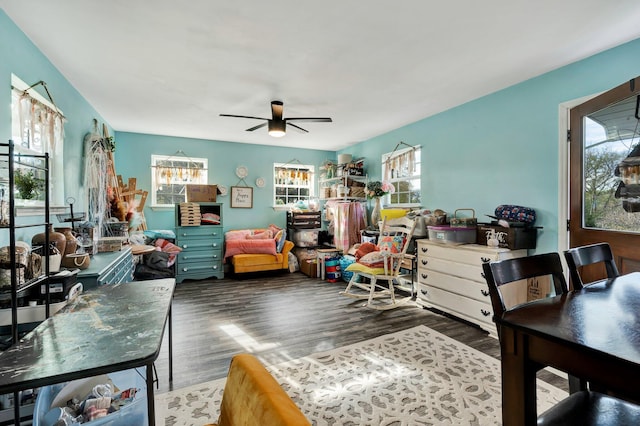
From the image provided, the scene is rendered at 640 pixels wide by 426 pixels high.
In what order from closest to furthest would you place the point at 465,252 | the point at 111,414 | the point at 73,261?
the point at 111,414 → the point at 73,261 → the point at 465,252

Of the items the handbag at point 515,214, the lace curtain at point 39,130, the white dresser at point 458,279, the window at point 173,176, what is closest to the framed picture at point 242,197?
the window at point 173,176

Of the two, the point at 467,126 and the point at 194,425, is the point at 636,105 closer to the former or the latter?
the point at 467,126

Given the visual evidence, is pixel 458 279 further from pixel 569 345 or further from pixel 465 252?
pixel 569 345

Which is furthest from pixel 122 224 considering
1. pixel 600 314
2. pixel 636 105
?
pixel 636 105

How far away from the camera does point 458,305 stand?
3.27m

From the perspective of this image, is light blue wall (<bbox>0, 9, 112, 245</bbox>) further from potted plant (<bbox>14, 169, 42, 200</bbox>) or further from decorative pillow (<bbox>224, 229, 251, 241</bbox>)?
decorative pillow (<bbox>224, 229, 251, 241</bbox>)

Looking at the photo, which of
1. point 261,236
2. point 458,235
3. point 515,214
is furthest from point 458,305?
point 261,236

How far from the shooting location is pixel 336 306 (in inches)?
146

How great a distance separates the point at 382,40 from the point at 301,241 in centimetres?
412

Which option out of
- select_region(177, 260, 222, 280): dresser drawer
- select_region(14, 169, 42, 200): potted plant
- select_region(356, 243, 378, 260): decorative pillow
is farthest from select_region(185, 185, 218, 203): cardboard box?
select_region(14, 169, 42, 200): potted plant

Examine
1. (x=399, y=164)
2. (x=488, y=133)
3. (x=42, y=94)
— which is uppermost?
(x=42, y=94)

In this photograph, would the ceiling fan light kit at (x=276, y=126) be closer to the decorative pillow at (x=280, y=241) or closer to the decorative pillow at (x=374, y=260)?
the decorative pillow at (x=374, y=260)

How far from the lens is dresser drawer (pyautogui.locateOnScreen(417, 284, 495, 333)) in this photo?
9.76 feet

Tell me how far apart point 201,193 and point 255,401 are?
5.22 m
